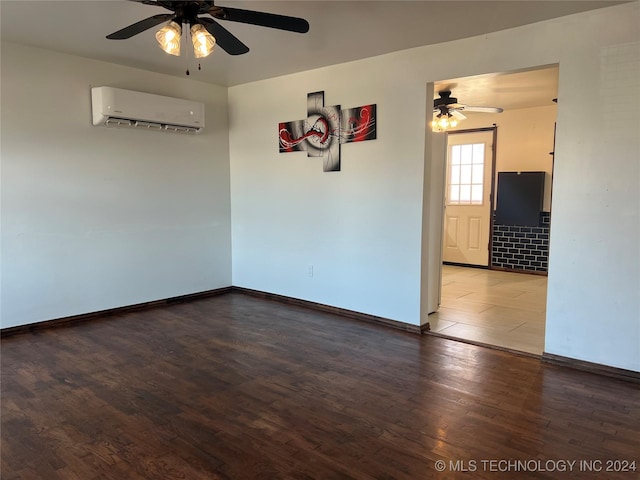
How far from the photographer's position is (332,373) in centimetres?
320

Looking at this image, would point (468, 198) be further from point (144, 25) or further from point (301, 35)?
point (144, 25)

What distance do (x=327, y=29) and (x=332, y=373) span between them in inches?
105

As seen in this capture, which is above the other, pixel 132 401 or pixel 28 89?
pixel 28 89

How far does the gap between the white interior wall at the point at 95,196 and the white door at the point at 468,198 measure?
4.32 m

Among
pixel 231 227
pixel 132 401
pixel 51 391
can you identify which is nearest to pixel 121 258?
pixel 231 227

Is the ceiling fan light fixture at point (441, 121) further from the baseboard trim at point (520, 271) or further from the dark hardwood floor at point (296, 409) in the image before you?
the baseboard trim at point (520, 271)

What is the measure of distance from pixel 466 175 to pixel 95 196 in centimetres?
599

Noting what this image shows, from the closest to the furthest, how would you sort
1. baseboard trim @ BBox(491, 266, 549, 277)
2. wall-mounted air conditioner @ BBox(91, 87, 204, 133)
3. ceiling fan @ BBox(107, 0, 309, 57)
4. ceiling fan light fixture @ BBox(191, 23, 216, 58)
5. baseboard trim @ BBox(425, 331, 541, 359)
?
ceiling fan @ BBox(107, 0, 309, 57)
ceiling fan light fixture @ BBox(191, 23, 216, 58)
baseboard trim @ BBox(425, 331, 541, 359)
wall-mounted air conditioner @ BBox(91, 87, 204, 133)
baseboard trim @ BBox(491, 266, 549, 277)

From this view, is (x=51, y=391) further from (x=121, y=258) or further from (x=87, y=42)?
(x=87, y=42)

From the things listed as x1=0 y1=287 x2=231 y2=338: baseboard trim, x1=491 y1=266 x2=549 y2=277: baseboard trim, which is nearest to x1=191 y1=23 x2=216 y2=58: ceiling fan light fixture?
x1=0 y1=287 x2=231 y2=338: baseboard trim

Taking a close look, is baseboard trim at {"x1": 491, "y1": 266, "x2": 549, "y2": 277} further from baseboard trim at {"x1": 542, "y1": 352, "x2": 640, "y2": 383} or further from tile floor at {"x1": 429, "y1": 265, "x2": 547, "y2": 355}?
baseboard trim at {"x1": 542, "y1": 352, "x2": 640, "y2": 383}

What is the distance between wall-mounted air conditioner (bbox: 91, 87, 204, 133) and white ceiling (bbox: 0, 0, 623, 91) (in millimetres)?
351

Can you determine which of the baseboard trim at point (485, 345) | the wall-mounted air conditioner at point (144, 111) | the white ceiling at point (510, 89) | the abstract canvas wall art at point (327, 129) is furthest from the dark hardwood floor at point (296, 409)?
the white ceiling at point (510, 89)

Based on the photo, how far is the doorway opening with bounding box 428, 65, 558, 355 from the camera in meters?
Answer: 5.27
